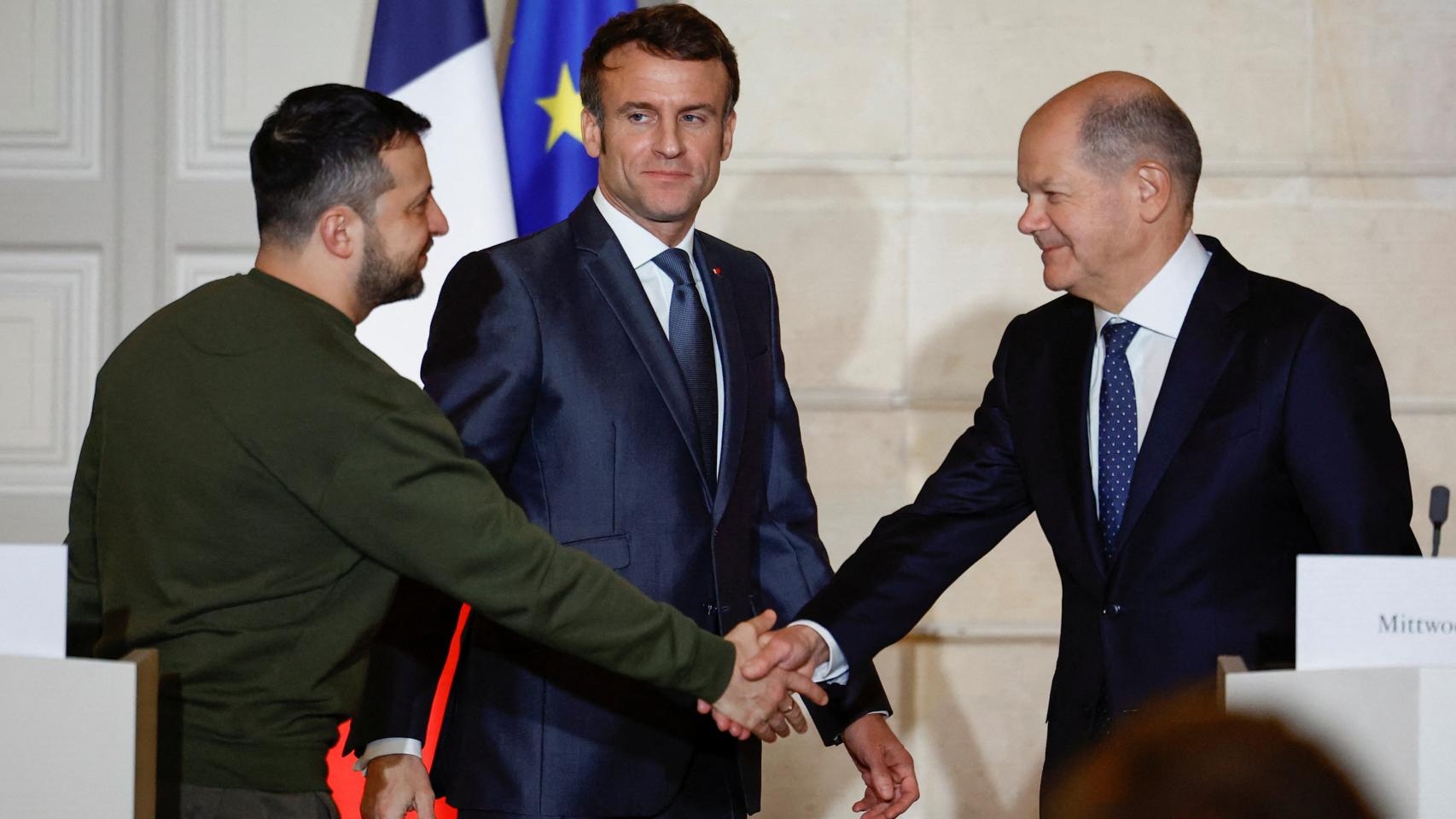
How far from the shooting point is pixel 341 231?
6.90 ft

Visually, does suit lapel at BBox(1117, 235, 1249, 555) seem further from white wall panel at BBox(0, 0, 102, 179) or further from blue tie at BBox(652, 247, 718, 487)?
white wall panel at BBox(0, 0, 102, 179)

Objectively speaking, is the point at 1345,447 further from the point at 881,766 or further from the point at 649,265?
the point at 649,265

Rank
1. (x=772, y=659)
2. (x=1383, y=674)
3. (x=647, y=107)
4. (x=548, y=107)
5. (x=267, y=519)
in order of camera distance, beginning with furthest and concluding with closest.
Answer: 1. (x=548, y=107)
2. (x=647, y=107)
3. (x=772, y=659)
4. (x=267, y=519)
5. (x=1383, y=674)

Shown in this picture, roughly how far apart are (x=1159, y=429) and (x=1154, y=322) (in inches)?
8.1

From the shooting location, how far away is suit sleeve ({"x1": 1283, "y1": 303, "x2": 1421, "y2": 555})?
6.99ft

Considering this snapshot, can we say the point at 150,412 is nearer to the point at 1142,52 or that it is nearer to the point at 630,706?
the point at 630,706

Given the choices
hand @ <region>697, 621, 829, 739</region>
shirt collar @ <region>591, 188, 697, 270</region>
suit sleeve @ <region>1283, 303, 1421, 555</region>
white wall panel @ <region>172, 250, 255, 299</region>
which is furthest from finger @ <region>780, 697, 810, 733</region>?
white wall panel @ <region>172, 250, 255, 299</region>

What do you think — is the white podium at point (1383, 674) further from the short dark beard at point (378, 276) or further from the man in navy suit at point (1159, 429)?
the short dark beard at point (378, 276)

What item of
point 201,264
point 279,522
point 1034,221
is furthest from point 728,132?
point 201,264

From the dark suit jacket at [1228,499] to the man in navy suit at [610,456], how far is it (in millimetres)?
527

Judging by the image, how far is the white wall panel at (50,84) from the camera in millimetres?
4395

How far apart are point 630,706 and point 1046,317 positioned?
93cm

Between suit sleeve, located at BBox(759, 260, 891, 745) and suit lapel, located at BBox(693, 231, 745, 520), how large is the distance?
0.10 m

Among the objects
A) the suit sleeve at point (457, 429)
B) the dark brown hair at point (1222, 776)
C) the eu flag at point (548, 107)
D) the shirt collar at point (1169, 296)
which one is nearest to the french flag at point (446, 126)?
the eu flag at point (548, 107)
